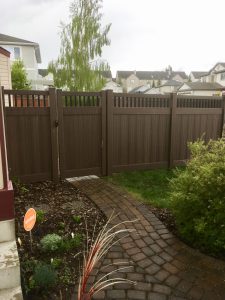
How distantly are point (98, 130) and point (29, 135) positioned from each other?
142 cm

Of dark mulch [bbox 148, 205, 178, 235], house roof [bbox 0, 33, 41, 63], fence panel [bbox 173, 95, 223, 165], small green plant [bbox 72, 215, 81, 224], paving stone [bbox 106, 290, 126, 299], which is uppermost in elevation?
house roof [bbox 0, 33, 41, 63]

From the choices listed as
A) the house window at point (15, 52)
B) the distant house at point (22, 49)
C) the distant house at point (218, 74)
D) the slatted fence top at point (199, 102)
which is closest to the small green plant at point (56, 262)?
the slatted fence top at point (199, 102)

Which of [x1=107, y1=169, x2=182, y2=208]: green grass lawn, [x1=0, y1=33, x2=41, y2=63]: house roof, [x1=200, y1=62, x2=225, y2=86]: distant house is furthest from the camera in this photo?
[x1=200, y1=62, x2=225, y2=86]: distant house

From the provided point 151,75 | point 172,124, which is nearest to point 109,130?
point 172,124

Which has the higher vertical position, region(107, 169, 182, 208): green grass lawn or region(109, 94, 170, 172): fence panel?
region(109, 94, 170, 172): fence panel

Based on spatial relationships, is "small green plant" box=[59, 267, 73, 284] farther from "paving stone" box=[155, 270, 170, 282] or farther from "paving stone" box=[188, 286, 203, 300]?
"paving stone" box=[188, 286, 203, 300]

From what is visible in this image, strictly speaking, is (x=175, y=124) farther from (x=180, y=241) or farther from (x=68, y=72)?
(x=68, y=72)

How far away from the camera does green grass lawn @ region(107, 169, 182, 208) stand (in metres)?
4.62

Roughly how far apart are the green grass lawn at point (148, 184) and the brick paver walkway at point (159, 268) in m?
0.70

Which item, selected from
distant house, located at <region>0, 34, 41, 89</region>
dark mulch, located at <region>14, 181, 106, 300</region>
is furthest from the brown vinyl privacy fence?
distant house, located at <region>0, 34, 41, 89</region>

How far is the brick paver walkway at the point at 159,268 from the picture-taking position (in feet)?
8.05

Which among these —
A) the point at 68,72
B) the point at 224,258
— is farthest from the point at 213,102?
the point at 68,72

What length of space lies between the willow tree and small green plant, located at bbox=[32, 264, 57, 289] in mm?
14060

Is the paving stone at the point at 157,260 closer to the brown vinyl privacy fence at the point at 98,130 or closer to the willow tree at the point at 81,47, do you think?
the brown vinyl privacy fence at the point at 98,130
